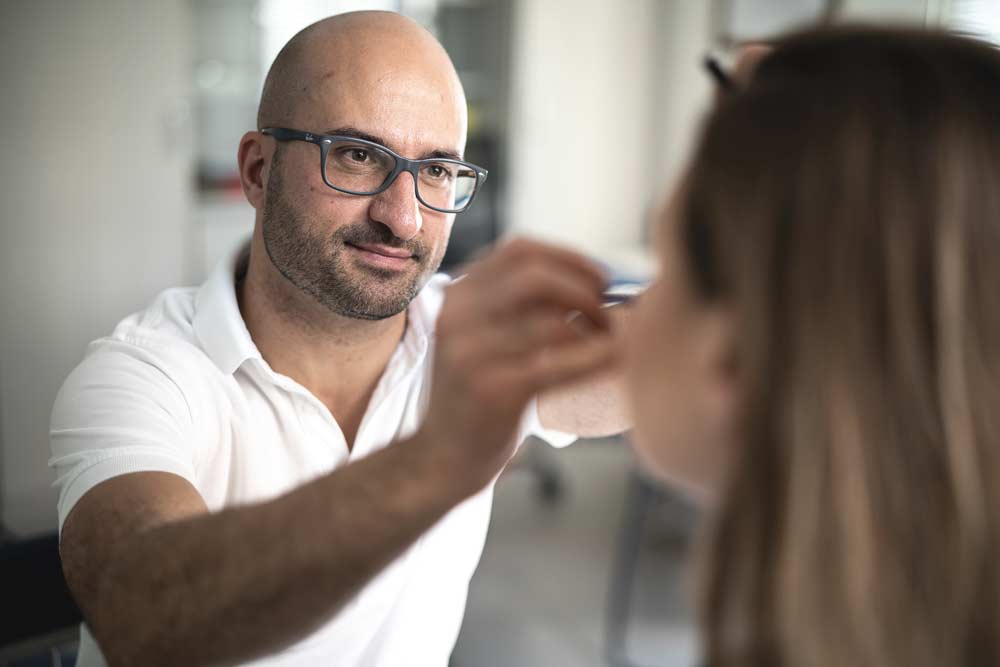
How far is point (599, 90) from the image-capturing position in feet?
15.5

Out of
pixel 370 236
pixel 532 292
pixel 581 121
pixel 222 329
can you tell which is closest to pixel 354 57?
pixel 370 236

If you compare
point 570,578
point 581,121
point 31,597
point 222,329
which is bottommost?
point 570,578

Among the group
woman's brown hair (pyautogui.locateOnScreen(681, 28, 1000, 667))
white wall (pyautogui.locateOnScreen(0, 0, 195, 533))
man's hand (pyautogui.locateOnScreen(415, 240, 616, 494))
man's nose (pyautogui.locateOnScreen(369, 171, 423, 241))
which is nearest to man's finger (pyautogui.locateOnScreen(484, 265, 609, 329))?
man's hand (pyautogui.locateOnScreen(415, 240, 616, 494))

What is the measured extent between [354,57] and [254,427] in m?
0.49

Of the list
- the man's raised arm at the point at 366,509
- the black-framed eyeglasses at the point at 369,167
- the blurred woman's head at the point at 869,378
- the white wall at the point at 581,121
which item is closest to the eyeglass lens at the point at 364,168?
the black-framed eyeglasses at the point at 369,167

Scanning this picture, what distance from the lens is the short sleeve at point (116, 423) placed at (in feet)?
3.09

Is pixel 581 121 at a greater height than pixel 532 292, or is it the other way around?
pixel 532 292

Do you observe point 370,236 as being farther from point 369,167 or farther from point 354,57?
point 354,57

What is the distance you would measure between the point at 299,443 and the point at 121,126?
236cm

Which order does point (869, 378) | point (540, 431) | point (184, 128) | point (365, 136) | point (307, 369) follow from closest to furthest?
point (869, 378) < point (365, 136) < point (307, 369) < point (540, 431) < point (184, 128)

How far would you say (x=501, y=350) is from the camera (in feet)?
1.87

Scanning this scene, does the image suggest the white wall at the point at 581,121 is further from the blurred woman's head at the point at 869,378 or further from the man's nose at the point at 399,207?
the blurred woman's head at the point at 869,378

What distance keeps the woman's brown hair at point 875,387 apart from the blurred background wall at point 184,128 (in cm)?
198

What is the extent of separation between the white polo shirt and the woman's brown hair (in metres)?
0.59
